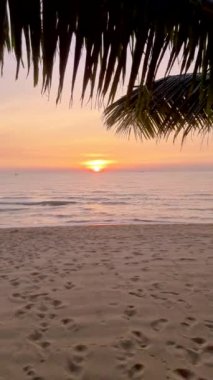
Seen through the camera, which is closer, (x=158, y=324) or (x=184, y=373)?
(x=184, y=373)

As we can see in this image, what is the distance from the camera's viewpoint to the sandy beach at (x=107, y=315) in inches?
131

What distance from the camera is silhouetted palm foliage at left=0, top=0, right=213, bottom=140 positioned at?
1.46 meters

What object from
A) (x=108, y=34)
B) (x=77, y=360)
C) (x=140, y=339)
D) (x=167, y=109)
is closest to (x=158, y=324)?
(x=140, y=339)

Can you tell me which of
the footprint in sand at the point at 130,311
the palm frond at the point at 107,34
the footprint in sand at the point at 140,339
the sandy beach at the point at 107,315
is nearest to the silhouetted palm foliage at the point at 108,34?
the palm frond at the point at 107,34

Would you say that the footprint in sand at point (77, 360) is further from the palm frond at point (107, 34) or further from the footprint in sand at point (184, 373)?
the palm frond at point (107, 34)

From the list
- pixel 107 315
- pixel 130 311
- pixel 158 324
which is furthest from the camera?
pixel 130 311

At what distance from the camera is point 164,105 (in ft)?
11.5

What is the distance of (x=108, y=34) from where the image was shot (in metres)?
1.57

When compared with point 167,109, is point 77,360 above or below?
below

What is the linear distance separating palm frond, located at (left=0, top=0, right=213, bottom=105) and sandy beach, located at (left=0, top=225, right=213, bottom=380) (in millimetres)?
2612

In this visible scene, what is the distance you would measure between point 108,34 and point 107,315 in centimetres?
354

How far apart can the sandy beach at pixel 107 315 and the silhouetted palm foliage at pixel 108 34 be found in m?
2.61

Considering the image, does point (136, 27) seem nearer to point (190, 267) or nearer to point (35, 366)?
point (35, 366)

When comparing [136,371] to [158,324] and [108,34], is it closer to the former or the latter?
[158,324]
